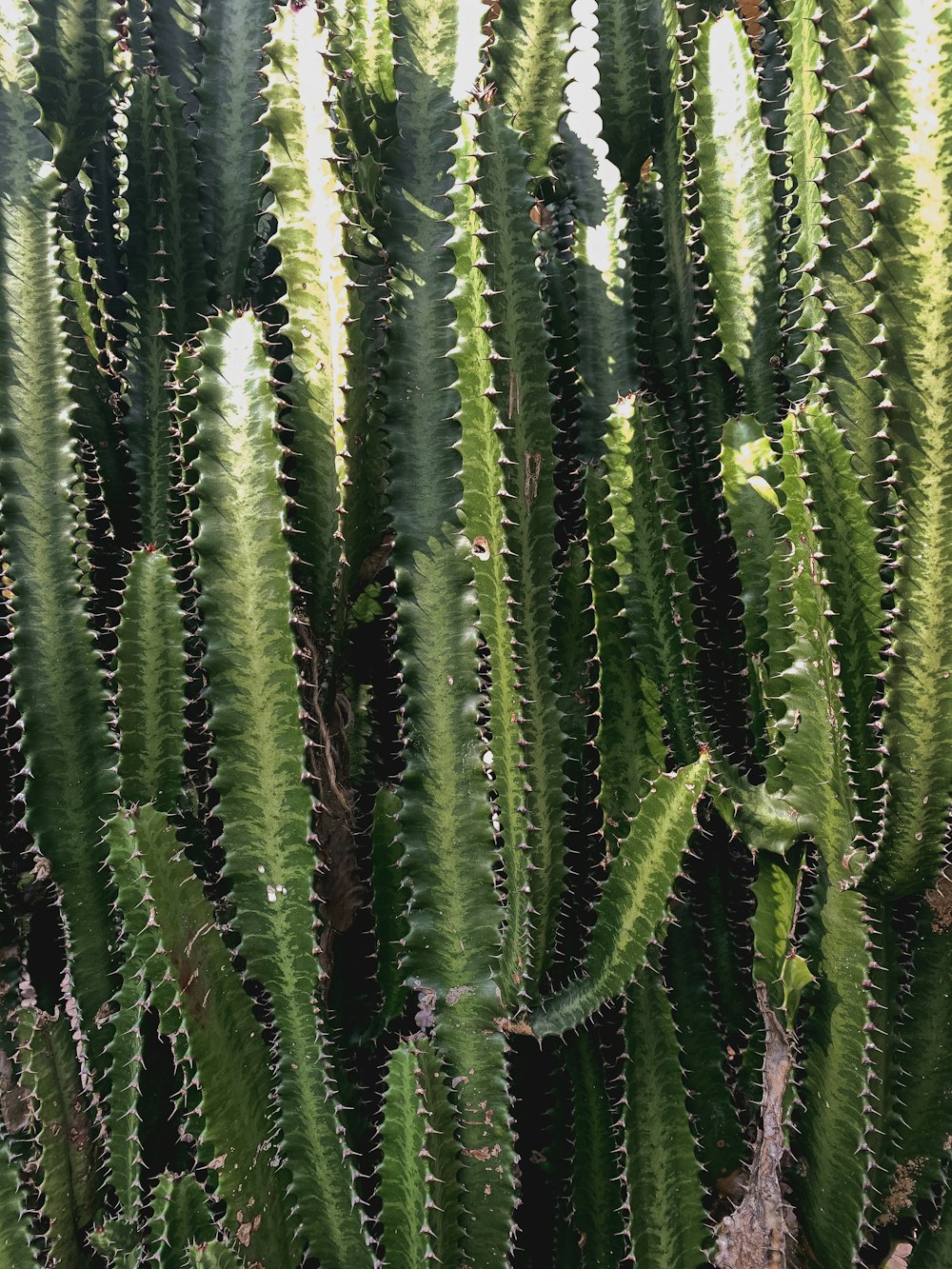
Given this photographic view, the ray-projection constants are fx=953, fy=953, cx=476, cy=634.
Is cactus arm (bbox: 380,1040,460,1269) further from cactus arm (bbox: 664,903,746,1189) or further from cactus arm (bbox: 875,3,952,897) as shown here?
cactus arm (bbox: 875,3,952,897)

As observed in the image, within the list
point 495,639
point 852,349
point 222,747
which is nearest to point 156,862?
point 222,747

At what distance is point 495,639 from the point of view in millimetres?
1331

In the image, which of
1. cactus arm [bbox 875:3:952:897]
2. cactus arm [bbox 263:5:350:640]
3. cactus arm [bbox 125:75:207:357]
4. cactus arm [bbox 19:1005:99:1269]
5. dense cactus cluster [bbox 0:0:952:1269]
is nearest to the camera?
cactus arm [bbox 875:3:952:897]

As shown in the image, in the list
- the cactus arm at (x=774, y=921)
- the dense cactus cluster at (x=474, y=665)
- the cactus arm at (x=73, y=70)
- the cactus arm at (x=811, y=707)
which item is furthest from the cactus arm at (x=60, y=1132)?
the cactus arm at (x=73, y=70)

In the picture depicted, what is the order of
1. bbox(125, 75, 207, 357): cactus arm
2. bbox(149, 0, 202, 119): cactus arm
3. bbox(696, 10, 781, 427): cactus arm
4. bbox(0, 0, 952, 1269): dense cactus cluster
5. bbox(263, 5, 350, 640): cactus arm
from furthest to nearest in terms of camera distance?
bbox(149, 0, 202, 119): cactus arm, bbox(125, 75, 207, 357): cactus arm, bbox(696, 10, 781, 427): cactus arm, bbox(263, 5, 350, 640): cactus arm, bbox(0, 0, 952, 1269): dense cactus cluster

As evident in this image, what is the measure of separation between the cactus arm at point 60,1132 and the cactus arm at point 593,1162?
71cm

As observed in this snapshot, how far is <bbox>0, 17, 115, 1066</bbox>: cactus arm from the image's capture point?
1427 millimetres

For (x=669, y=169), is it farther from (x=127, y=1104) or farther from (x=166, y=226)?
(x=127, y=1104)

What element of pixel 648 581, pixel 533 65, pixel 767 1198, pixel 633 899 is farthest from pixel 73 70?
pixel 767 1198

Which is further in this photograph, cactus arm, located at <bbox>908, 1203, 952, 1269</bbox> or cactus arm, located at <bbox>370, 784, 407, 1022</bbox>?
cactus arm, located at <bbox>370, 784, 407, 1022</bbox>

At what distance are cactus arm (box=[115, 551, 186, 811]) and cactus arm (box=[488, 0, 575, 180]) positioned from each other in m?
0.97

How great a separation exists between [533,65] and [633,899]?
1.38m

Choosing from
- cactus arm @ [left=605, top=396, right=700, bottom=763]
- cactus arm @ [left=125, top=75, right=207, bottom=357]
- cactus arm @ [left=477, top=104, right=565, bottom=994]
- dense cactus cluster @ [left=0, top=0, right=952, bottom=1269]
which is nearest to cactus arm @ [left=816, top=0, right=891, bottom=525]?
dense cactus cluster @ [left=0, top=0, right=952, bottom=1269]

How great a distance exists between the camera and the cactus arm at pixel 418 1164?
1.17m
